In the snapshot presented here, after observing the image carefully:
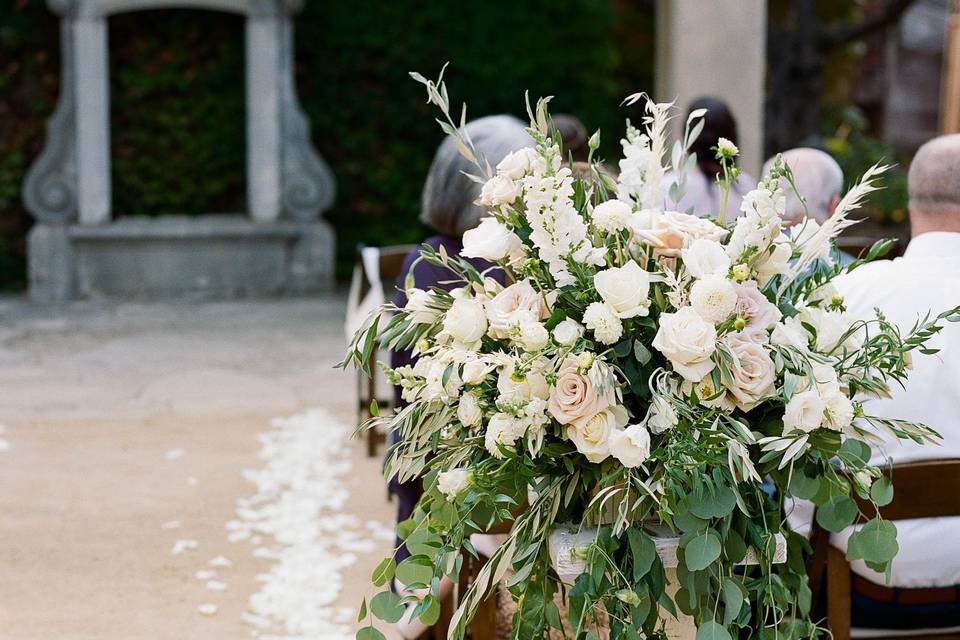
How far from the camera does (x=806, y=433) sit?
2045 millimetres

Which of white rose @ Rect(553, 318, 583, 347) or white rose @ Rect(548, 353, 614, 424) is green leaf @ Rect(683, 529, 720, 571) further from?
white rose @ Rect(553, 318, 583, 347)

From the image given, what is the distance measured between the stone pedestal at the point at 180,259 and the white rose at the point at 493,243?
7.91 meters

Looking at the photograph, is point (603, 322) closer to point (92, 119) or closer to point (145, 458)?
point (145, 458)

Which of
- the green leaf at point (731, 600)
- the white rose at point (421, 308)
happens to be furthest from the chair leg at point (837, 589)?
the white rose at point (421, 308)

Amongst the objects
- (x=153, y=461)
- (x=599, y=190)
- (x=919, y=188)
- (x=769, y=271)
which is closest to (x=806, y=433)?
(x=769, y=271)

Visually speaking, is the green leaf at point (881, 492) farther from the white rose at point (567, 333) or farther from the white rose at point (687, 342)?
the white rose at point (567, 333)

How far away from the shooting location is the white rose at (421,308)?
2271 millimetres

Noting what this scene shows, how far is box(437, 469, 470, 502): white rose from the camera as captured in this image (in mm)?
2141

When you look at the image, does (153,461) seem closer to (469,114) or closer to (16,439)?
(16,439)

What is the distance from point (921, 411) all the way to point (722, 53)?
A: 18.7 ft

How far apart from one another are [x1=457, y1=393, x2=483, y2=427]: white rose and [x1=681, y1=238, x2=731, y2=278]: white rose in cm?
42

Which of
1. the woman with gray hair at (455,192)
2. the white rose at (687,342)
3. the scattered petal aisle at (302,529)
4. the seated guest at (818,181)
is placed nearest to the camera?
the white rose at (687,342)

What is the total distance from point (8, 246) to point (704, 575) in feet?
30.6

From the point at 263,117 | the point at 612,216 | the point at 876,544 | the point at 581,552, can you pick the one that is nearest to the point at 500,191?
the point at 612,216
